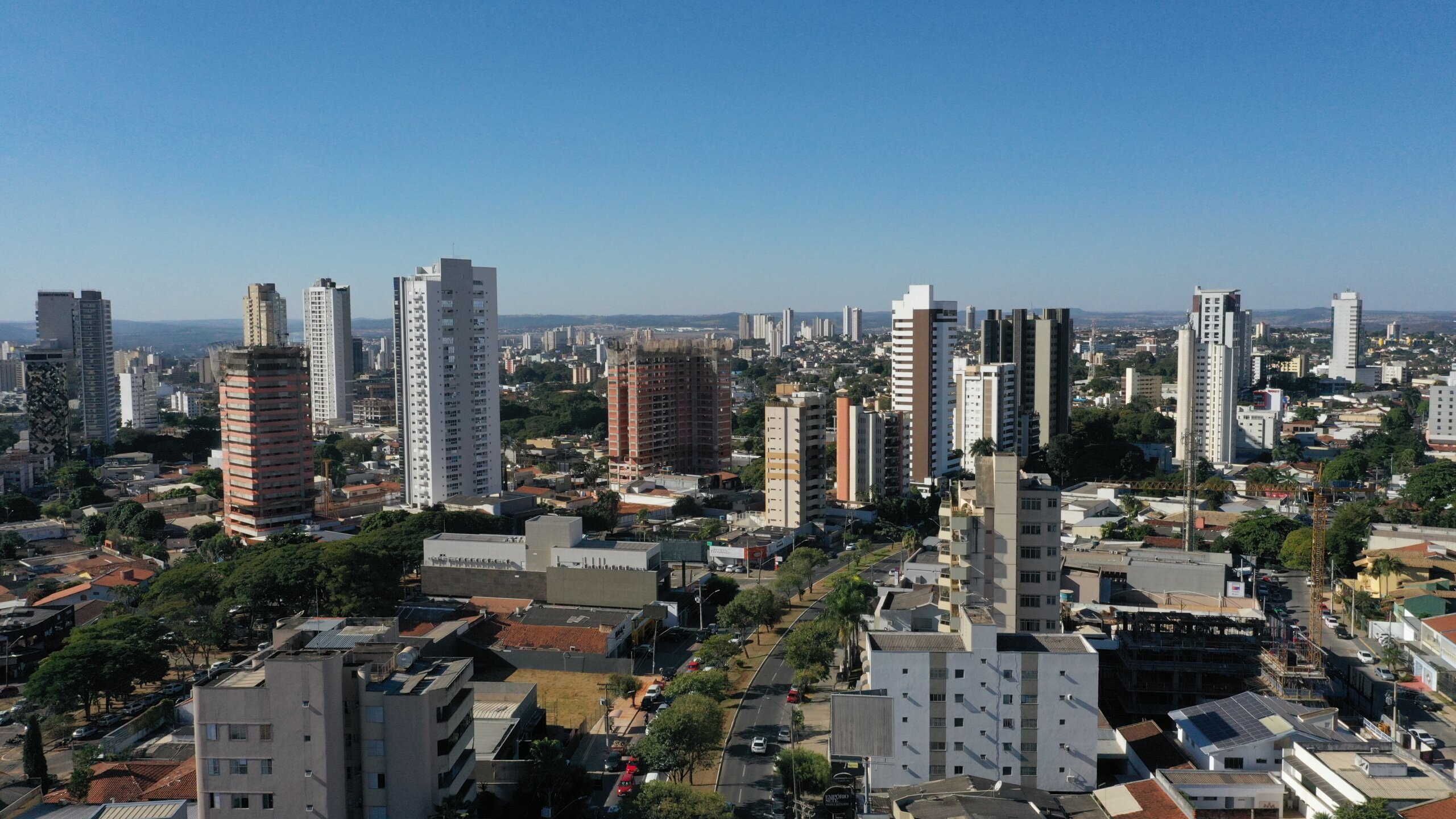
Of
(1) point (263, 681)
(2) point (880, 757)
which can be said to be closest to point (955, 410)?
(2) point (880, 757)

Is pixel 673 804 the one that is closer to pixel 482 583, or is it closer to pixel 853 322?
pixel 482 583

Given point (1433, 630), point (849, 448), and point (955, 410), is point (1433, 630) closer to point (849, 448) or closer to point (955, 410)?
point (849, 448)

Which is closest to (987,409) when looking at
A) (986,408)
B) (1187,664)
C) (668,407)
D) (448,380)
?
(986,408)

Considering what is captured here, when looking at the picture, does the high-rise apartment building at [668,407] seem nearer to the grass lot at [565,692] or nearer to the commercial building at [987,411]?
the commercial building at [987,411]

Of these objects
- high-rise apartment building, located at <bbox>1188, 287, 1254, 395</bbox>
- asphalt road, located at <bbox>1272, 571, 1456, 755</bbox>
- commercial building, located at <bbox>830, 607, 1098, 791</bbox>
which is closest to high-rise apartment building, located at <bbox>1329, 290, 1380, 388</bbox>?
high-rise apartment building, located at <bbox>1188, 287, 1254, 395</bbox>

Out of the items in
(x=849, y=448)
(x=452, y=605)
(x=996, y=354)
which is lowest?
(x=452, y=605)

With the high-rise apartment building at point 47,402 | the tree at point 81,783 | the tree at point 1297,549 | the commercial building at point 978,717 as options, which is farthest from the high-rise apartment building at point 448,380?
the commercial building at point 978,717

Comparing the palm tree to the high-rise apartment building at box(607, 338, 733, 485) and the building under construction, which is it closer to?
the building under construction
